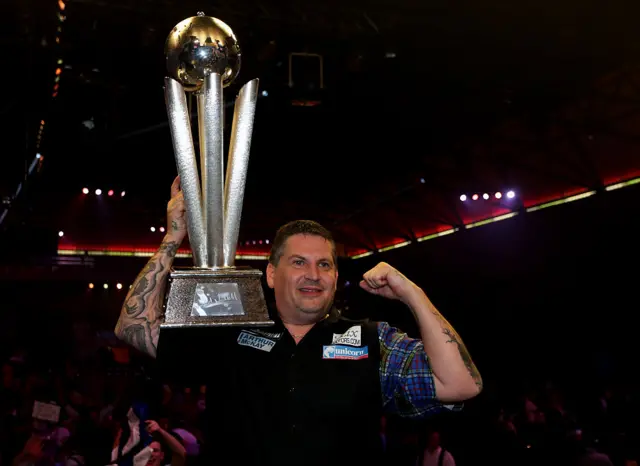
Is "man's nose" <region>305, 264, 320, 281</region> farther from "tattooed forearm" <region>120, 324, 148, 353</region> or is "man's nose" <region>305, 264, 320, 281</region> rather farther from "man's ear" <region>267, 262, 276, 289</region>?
"tattooed forearm" <region>120, 324, 148, 353</region>

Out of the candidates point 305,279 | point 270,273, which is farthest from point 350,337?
point 270,273

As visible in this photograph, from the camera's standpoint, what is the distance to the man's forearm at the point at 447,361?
213cm

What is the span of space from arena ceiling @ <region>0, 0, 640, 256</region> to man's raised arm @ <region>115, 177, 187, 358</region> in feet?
15.3


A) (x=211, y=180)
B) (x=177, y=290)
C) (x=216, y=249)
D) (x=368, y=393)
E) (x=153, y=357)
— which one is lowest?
(x=368, y=393)

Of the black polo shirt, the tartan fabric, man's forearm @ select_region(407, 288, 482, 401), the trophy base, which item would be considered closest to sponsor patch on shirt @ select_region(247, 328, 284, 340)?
the black polo shirt

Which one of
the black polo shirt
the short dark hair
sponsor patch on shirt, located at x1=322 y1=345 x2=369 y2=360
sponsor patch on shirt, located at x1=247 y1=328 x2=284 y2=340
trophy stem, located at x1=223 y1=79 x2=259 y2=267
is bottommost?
the black polo shirt

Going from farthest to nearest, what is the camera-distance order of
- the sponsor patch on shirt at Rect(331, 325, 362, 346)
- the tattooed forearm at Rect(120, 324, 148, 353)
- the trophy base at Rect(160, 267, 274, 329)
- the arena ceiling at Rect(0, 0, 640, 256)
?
the arena ceiling at Rect(0, 0, 640, 256) < the sponsor patch on shirt at Rect(331, 325, 362, 346) < the tattooed forearm at Rect(120, 324, 148, 353) < the trophy base at Rect(160, 267, 274, 329)

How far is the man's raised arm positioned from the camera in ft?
7.16

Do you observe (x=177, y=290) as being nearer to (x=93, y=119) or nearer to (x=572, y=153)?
(x=93, y=119)

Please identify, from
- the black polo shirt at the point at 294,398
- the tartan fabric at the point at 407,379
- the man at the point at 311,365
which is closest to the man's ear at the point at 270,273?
the man at the point at 311,365

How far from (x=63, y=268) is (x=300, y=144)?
11000mm

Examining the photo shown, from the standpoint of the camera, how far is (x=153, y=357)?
7.29ft

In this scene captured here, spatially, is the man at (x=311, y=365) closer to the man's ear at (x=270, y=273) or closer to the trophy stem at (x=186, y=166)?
the man's ear at (x=270, y=273)

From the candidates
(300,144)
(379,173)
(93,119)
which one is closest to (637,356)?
(379,173)
